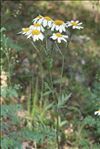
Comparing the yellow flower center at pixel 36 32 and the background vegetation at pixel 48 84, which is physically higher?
the yellow flower center at pixel 36 32

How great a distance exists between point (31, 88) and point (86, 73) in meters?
0.74

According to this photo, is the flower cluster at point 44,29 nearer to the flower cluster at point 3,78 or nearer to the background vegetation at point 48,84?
the background vegetation at point 48,84

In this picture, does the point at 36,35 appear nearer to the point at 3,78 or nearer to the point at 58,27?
the point at 58,27

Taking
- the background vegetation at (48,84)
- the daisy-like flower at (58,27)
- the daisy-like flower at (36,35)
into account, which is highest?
the daisy-like flower at (58,27)

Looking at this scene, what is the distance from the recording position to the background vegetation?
406 cm

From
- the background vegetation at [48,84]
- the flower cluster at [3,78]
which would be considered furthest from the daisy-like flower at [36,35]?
the flower cluster at [3,78]

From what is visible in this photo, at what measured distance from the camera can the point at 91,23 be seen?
5.92 metres

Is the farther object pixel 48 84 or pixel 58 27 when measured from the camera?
pixel 48 84

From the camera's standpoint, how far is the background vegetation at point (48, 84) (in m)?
4.06

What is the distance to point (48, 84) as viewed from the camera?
4223mm

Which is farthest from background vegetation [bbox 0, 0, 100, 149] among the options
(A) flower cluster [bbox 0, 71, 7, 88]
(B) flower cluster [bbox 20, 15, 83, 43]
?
(B) flower cluster [bbox 20, 15, 83, 43]

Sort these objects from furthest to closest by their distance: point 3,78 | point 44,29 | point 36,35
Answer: point 3,78, point 44,29, point 36,35

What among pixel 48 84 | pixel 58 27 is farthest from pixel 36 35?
pixel 48 84

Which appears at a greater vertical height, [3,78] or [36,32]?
[36,32]
